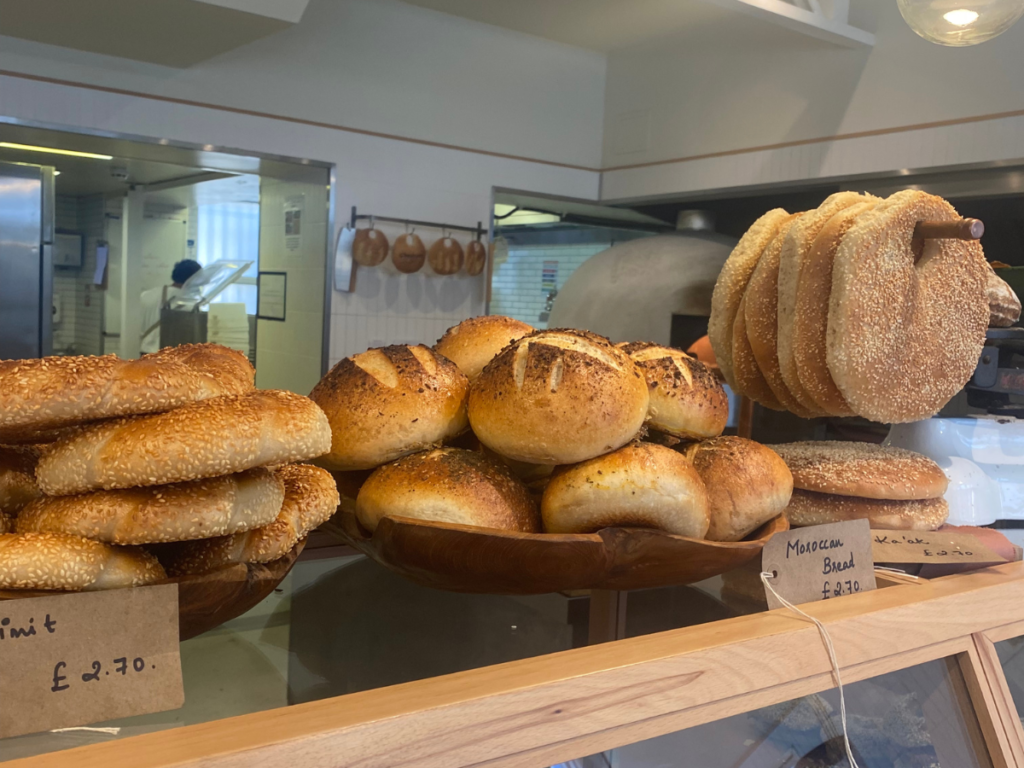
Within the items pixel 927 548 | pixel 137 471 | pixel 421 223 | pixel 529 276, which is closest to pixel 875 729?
pixel 927 548

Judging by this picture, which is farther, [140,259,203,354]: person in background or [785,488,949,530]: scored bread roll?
[140,259,203,354]: person in background

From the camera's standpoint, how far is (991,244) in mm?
3270

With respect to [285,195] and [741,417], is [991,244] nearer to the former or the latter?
[741,417]

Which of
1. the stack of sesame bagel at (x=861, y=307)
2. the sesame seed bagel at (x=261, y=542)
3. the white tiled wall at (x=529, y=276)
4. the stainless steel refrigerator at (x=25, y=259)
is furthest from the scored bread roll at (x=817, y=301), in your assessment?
the white tiled wall at (x=529, y=276)

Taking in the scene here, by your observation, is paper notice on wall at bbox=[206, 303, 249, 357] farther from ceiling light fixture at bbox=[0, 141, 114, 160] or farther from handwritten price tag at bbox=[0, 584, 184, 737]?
handwritten price tag at bbox=[0, 584, 184, 737]

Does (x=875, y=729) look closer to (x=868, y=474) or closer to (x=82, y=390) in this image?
(x=868, y=474)

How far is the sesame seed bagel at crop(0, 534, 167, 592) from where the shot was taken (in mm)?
514

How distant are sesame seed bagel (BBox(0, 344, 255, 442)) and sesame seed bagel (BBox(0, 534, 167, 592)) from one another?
8 centimetres

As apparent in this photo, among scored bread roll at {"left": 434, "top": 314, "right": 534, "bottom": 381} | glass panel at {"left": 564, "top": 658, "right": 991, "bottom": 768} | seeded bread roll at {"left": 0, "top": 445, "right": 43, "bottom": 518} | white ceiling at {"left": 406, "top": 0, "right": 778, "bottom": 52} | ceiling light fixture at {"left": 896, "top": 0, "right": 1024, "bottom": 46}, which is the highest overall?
white ceiling at {"left": 406, "top": 0, "right": 778, "bottom": 52}

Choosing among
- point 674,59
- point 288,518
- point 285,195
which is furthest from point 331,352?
point 288,518

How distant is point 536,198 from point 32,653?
14.2ft

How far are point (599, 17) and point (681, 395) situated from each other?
3700mm

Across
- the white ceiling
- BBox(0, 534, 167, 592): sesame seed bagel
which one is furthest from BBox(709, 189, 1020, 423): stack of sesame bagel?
the white ceiling

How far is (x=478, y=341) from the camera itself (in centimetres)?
97
